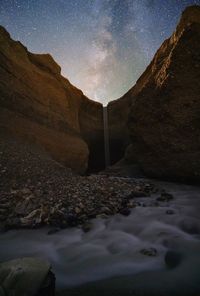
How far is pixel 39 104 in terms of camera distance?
34.2ft

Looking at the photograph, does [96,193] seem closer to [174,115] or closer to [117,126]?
[174,115]

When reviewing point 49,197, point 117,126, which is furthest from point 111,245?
point 117,126

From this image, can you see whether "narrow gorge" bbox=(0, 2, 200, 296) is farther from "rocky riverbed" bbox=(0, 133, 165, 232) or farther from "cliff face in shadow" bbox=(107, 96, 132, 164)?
"cliff face in shadow" bbox=(107, 96, 132, 164)

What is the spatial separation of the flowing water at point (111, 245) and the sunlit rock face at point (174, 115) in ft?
11.0

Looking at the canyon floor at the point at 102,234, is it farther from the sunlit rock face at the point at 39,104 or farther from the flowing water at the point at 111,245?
the sunlit rock face at the point at 39,104

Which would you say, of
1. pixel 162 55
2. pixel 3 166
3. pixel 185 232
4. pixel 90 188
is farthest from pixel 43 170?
pixel 162 55

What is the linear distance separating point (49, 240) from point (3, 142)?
17.4 feet

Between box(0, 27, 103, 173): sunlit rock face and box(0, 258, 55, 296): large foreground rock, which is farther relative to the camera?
box(0, 27, 103, 173): sunlit rock face

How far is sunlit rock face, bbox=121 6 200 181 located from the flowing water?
11.0 ft

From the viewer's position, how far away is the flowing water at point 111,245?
2.42 m

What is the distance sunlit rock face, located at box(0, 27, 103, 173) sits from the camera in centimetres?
896

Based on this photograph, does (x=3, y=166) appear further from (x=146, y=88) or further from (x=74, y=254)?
(x=146, y=88)

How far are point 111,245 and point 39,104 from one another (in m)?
8.68

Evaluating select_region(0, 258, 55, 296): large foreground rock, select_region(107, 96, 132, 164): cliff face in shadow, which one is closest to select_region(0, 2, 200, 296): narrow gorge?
select_region(0, 258, 55, 296): large foreground rock
